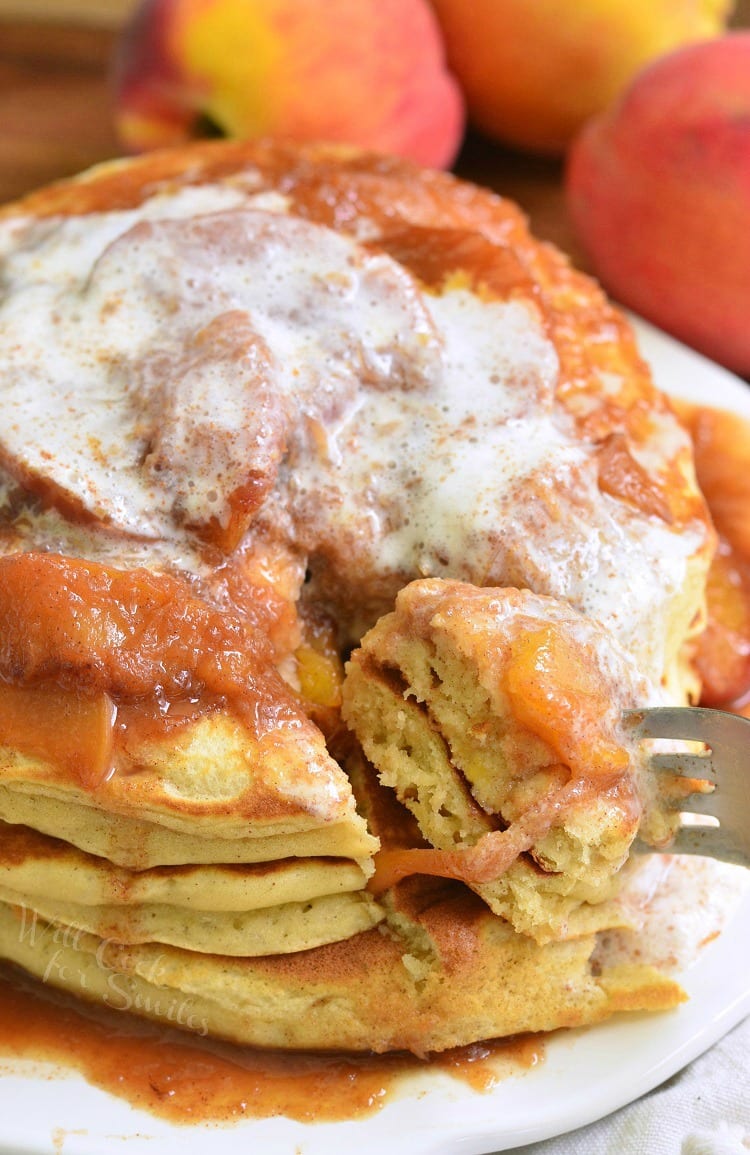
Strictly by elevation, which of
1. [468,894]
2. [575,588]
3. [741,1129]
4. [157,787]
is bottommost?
[741,1129]

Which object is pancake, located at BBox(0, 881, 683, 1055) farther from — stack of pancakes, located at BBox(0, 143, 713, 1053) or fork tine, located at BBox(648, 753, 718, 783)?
fork tine, located at BBox(648, 753, 718, 783)

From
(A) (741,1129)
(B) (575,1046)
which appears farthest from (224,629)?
(A) (741,1129)

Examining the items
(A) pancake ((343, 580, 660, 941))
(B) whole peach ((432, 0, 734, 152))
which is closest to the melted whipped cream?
(A) pancake ((343, 580, 660, 941))

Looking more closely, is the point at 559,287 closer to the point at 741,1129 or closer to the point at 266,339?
the point at 266,339

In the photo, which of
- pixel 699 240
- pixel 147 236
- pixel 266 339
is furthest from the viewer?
pixel 699 240

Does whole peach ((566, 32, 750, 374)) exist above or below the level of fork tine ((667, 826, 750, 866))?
above

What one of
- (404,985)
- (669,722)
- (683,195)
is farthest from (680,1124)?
(683,195)
